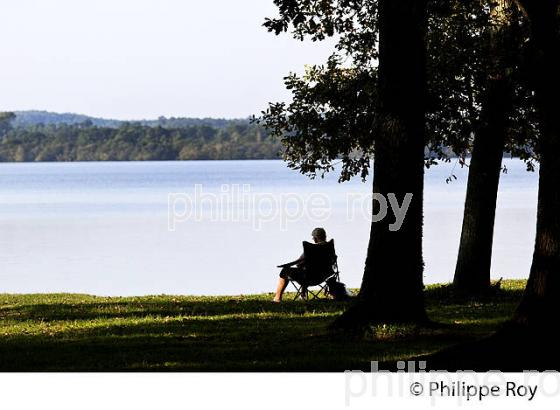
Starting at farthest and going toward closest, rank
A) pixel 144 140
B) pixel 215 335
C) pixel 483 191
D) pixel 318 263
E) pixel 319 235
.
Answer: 1. pixel 144 140
2. pixel 483 191
3. pixel 319 235
4. pixel 318 263
5. pixel 215 335

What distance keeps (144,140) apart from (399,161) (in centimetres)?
16751

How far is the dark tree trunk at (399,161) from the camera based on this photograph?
13.1m

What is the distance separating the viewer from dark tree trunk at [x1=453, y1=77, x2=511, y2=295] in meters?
17.6

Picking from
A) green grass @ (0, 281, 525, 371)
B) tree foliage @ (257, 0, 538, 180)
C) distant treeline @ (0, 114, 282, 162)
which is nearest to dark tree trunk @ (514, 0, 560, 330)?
green grass @ (0, 281, 525, 371)

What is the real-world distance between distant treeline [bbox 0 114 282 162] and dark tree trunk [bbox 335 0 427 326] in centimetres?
14132

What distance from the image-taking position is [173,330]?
13.7 metres

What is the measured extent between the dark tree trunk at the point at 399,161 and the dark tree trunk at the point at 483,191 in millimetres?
4683

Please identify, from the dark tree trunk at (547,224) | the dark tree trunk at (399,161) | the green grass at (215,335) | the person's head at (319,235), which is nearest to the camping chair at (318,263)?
the person's head at (319,235)

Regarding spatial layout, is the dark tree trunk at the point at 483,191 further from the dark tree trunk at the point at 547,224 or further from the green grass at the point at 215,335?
the dark tree trunk at the point at 547,224

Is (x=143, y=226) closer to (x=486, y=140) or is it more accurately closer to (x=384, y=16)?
(x=486, y=140)

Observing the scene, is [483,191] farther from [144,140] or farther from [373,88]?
[144,140]

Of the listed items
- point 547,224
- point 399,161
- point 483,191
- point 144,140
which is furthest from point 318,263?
point 144,140

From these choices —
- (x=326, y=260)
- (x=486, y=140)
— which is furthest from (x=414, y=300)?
(x=486, y=140)

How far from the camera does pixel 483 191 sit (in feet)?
58.1
